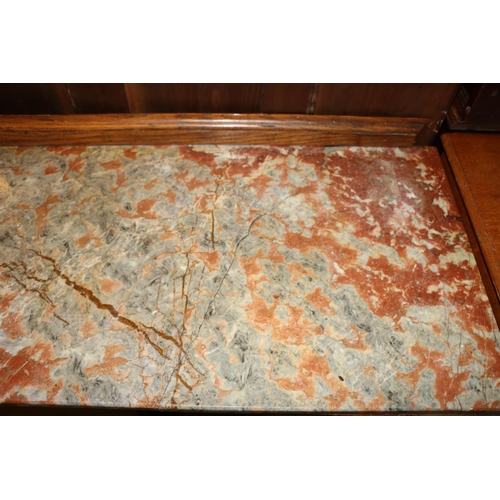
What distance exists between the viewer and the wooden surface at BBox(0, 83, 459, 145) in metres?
1.14

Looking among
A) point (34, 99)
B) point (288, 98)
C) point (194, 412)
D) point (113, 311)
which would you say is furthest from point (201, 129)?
point (194, 412)

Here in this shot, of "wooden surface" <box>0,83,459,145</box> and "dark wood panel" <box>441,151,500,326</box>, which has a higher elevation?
"wooden surface" <box>0,83,459,145</box>

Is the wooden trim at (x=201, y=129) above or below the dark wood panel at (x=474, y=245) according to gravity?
above

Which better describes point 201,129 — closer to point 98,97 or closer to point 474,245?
point 98,97

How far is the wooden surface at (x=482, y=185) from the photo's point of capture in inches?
40.4

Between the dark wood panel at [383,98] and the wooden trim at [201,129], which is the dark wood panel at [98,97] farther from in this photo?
the dark wood panel at [383,98]

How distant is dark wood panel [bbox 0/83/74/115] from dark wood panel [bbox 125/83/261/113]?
0.68 feet

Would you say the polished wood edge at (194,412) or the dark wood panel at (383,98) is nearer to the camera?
the polished wood edge at (194,412)

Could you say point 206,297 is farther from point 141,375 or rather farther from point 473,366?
point 473,366

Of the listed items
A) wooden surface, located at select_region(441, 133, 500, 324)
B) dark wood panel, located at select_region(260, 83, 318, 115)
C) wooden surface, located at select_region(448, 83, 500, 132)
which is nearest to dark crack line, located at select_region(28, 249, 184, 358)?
dark wood panel, located at select_region(260, 83, 318, 115)

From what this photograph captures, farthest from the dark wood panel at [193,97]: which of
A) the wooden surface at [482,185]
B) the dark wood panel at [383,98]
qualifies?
the wooden surface at [482,185]

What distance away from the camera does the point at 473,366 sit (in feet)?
3.09

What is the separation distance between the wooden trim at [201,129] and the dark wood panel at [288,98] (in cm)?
3

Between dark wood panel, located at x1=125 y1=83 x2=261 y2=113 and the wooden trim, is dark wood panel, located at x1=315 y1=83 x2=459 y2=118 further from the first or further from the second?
dark wood panel, located at x1=125 y1=83 x2=261 y2=113
